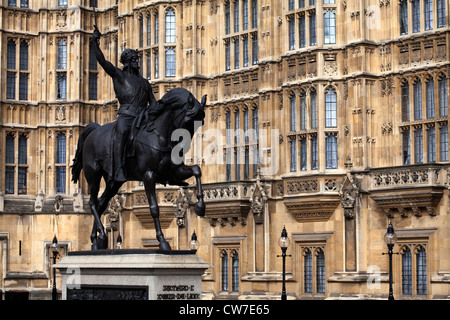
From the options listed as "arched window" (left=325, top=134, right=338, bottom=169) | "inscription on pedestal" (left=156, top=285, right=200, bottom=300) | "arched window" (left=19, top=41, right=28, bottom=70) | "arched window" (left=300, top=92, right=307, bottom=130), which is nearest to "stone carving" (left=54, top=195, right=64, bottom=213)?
"arched window" (left=19, top=41, right=28, bottom=70)

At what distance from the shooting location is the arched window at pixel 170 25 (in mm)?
49688

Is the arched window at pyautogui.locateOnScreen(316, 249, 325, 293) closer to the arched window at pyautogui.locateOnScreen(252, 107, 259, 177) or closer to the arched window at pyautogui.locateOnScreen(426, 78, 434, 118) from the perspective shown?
the arched window at pyautogui.locateOnScreen(252, 107, 259, 177)

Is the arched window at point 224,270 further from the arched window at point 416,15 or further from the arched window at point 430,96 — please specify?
the arched window at point 416,15

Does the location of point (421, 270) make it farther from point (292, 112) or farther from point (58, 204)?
point (58, 204)

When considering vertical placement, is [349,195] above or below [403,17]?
A: below

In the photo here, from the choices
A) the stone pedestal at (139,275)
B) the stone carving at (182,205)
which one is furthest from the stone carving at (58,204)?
the stone pedestal at (139,275)

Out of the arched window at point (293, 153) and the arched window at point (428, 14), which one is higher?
the arched window at point (428, 14)

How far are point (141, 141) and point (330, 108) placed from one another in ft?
68.6

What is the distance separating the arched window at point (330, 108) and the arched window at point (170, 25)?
11.5 meters

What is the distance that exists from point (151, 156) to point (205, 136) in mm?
27525

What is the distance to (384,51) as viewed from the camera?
39906mm

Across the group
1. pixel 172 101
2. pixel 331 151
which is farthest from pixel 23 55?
pixel 172 101

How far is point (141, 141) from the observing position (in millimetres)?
20812
